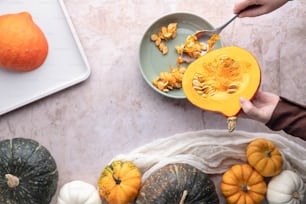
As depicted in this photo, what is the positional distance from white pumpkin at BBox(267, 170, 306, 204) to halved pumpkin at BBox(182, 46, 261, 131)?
0.23 meters

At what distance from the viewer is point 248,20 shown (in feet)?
3.99

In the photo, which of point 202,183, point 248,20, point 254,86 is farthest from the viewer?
point 248,20

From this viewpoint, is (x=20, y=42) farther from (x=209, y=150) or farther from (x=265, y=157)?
(x=265, y=157)

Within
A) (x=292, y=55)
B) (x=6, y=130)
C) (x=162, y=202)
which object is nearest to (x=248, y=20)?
(x=292, y=55)

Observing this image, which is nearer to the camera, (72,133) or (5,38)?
(5,38)

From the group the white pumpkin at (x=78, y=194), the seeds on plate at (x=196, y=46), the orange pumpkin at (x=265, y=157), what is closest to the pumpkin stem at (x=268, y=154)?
the orange pumpkin at (x=265, y=157)

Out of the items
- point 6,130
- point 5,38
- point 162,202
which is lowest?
point 162,202

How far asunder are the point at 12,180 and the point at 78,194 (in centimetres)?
14

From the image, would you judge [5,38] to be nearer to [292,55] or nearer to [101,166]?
[101,166]

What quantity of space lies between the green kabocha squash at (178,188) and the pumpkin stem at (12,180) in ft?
0.86

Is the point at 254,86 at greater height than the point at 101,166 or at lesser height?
greater

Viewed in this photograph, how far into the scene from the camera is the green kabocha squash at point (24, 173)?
1.10 meters

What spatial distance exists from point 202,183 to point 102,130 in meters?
0.27

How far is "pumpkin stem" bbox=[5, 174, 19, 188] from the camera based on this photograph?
108 cm
